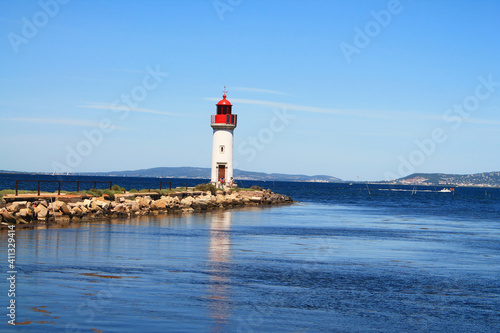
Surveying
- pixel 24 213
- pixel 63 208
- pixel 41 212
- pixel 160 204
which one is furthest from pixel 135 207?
pixel 24 213

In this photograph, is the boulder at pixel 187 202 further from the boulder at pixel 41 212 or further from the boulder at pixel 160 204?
the boulder at pixel 41 212

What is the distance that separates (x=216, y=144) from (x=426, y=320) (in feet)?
145

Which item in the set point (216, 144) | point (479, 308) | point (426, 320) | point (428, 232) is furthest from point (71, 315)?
point (216, 144)

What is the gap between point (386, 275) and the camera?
51.5 feet

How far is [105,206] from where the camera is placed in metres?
32.0

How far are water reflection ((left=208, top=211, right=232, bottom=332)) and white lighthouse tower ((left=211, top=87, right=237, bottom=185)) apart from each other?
90.5 ft

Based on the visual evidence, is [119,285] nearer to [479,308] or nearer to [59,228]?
[479,308]

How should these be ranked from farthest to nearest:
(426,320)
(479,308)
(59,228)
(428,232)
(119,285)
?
(428,232), (59,228), (119,285), (479,308), (426,320)

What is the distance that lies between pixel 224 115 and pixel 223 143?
2674 millimetres

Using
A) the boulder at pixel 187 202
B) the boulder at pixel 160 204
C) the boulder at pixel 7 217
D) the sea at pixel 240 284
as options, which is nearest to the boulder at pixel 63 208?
the sea at pixel 240 284

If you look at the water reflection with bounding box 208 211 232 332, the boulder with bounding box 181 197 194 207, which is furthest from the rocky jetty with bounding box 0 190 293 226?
the water reflection with bounding box 208 211 232 332

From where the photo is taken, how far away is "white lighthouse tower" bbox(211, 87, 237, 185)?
54.0 meters

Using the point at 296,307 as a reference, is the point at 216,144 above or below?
above

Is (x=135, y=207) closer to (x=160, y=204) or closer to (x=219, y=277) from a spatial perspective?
(x=160, y=204)
